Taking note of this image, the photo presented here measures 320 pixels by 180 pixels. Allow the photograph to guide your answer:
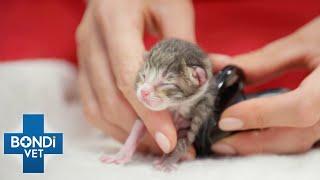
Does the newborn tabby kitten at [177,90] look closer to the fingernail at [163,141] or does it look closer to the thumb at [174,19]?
the fingernail at [163,141]

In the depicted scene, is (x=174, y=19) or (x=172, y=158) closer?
(x=172, y=158)

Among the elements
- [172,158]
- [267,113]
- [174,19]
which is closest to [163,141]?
[172,158]

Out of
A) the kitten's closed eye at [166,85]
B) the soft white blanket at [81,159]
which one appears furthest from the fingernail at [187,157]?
the kitten's closed eye at [166,85]

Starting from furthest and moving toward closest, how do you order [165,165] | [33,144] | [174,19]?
[174,19]
[165,165]
[33,144]

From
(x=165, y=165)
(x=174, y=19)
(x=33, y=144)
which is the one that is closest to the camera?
(x=33, y=144)

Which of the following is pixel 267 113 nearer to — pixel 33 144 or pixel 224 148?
pixel 224 148

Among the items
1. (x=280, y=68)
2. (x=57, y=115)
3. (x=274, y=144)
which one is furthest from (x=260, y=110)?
(x=57, y=115)

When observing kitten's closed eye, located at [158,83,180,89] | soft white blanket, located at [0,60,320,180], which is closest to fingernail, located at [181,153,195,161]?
soft white blanket, located at [0,60,320,180]
